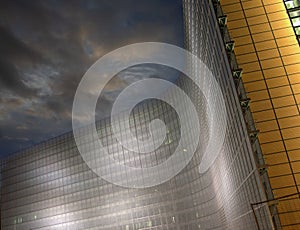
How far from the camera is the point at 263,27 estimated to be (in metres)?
33.5

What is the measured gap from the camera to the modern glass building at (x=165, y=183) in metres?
33.3

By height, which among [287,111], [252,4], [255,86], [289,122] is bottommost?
[289,122]

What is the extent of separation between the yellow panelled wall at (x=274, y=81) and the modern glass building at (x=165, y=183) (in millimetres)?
1039

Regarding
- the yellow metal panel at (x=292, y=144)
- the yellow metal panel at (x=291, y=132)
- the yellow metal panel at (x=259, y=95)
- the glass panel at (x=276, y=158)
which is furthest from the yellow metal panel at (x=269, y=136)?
the yellow metal panel at (x=259, y=95)

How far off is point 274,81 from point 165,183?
55331mm

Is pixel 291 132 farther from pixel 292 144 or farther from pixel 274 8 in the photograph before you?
pixel 274 8

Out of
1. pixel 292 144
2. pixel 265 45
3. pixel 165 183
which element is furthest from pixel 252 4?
pixel 165 183

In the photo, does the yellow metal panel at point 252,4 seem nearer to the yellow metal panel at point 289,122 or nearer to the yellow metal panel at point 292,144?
the yellow metal panel at point 289,122

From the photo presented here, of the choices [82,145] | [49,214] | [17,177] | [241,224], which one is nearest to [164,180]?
[82,145]

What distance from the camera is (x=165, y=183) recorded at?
82.0 metres

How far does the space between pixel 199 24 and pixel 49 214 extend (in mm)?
76068

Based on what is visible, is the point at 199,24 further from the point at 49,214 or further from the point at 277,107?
the point at 49,214

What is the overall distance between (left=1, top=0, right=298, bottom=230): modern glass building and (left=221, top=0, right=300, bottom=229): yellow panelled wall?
1039mm

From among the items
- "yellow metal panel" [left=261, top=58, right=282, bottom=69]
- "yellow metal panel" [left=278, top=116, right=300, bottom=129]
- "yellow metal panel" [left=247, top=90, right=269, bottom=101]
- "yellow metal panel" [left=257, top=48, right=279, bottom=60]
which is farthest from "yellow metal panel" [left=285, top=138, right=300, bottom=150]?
"yellow metal panel" [left=257, top=48, right=279, bottom=60]
